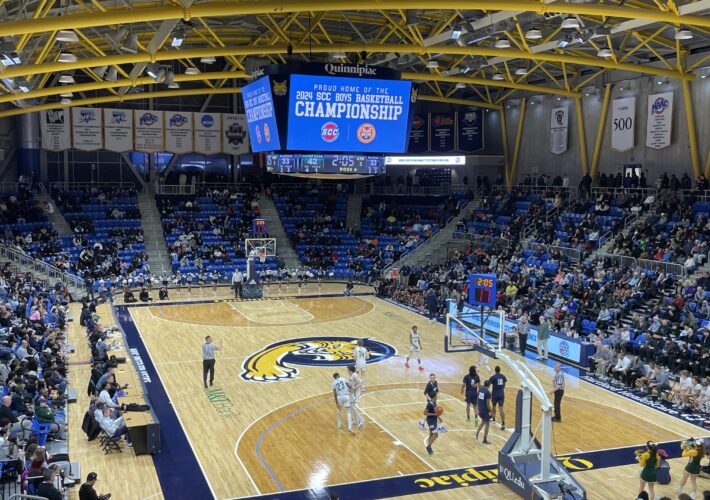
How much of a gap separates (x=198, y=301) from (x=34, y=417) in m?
20.2

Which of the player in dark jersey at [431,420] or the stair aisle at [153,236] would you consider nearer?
the player in dark jersey at [431,420]

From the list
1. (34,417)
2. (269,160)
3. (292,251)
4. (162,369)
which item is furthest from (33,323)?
(292,251)

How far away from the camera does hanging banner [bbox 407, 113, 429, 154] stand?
46.8 meters

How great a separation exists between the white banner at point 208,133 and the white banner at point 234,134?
0.31 meters

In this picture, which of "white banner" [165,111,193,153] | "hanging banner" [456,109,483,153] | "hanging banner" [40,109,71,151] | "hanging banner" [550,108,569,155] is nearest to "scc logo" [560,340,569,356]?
"hanging banner" [550,108,569,155]

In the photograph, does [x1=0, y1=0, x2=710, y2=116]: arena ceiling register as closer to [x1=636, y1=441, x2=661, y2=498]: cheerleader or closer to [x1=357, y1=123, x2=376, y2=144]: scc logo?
[x1=357, y1=123, x2=376, y2=144]: scc logo

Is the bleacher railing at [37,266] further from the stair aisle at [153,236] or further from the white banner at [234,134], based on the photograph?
the white banner at [234,134]

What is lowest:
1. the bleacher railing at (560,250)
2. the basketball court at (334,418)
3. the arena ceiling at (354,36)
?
the basketball court at (334,418)

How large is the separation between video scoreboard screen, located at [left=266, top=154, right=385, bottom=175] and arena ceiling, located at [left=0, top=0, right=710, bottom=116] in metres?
3.90

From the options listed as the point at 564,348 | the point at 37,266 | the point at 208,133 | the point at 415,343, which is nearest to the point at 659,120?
the point at 564,348

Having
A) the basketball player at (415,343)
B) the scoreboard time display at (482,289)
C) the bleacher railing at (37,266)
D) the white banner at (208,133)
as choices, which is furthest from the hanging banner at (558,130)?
the scoreboard time display at (482,289)

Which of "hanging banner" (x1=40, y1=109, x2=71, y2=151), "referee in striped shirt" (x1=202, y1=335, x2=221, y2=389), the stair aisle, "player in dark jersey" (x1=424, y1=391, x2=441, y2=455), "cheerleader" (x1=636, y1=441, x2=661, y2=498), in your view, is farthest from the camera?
"hanging banner" (x1=40, y1=109, x2=71, y2=151)

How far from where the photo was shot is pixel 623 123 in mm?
35219

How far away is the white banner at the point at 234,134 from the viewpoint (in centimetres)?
4659
